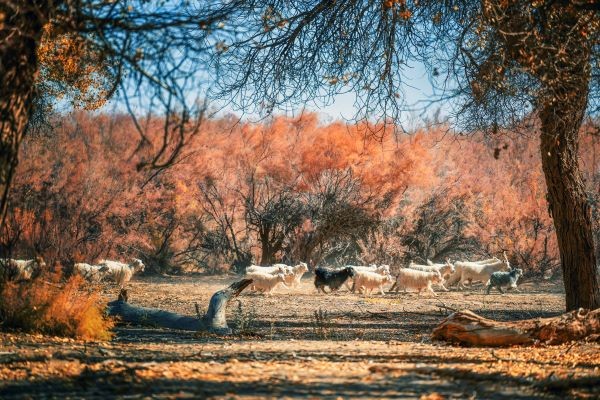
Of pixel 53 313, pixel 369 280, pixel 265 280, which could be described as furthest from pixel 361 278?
pixel 53 313

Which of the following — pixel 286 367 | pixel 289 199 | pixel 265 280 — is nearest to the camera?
pixel 286 367

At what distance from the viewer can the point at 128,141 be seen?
3234 cm

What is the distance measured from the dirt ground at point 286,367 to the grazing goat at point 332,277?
10496 millimetres

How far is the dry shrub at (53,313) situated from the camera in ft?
34.1

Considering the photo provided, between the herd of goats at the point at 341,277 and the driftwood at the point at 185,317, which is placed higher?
the herd of goats at the point at 341,277

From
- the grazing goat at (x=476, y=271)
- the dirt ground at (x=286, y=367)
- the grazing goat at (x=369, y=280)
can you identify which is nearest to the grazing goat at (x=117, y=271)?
the grazing goat at (x=369, y=280)

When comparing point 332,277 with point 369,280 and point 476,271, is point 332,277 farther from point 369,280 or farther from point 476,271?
point 476,271

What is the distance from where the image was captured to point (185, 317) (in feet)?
43.3

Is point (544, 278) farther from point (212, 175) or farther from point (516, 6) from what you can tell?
point (516, 6)

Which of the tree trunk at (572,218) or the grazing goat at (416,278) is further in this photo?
the grazing goat at (416,278)

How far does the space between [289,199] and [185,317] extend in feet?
69.2

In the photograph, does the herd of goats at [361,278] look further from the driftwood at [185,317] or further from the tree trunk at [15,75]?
the tree trunk at [15,75]

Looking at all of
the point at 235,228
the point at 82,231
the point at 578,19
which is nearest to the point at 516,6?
the point at 578,19

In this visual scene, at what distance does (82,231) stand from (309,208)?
31.9 ft
